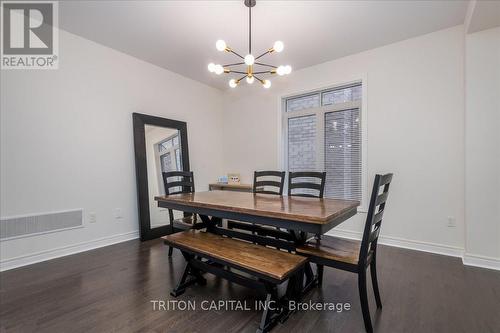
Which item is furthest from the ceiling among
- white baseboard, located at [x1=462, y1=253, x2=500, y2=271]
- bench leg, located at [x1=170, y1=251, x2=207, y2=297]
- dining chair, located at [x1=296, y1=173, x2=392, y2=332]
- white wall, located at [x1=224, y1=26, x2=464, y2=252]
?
white baseboard, located at [x1=462, y1=253, x2=500, y2=271]

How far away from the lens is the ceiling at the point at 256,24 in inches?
95.6

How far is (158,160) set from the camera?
12.6 ft

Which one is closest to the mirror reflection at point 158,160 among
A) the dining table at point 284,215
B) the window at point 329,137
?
the dining table at point 284,215

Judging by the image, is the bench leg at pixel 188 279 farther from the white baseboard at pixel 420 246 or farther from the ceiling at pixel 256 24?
the ceiling at pixel 256 24

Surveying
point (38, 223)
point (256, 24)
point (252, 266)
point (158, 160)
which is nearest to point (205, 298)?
point (252, 266)

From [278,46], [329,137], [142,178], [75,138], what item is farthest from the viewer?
[329,137]

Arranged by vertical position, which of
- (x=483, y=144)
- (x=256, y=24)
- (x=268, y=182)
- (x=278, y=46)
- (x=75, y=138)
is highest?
(x=256, y=24)

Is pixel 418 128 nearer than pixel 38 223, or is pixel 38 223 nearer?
pixel 38 223

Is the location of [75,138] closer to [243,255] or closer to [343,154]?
[243,255]

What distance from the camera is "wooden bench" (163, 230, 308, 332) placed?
4.94 feet

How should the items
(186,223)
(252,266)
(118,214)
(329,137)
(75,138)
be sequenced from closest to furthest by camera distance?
(252,266), (186,223), (75,138), (118,214), (329,137)

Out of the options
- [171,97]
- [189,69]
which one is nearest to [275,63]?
[189,69]

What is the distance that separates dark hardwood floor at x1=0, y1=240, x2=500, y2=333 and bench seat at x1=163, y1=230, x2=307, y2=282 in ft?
1.40

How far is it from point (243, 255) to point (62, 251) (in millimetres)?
2542
